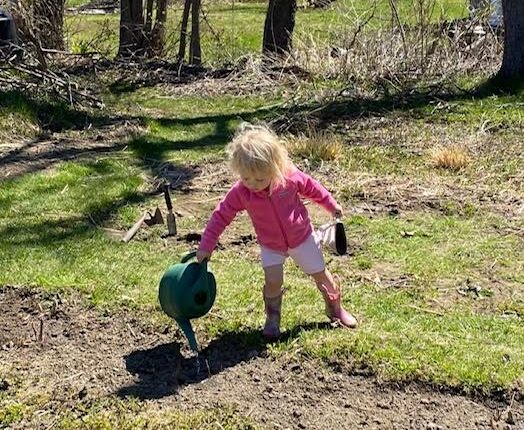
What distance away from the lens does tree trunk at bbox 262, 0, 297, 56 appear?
13.6m

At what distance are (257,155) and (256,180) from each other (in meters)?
0.14

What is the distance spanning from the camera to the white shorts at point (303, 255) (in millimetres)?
4359

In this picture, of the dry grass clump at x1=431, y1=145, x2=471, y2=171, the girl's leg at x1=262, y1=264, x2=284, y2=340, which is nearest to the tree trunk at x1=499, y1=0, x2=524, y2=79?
the dry grass clump at x1=431, y1=145, x2=471, y2=171

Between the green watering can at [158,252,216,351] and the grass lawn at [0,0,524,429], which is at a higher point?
the green watering can at [158,252,216,351]

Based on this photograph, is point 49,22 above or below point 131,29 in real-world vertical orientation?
above

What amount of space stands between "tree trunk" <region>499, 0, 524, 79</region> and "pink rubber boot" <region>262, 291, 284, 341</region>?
6.99m

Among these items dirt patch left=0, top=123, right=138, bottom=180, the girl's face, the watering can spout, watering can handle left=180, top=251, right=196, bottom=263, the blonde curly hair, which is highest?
the blonde curly hair

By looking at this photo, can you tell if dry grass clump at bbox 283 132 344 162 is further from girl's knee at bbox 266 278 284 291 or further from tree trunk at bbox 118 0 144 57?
tree trunk at bbox 118 0 144 57

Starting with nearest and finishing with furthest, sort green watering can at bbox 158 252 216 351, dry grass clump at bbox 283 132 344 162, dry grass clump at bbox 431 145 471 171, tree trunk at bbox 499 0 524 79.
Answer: green watering can at bbox 158 252 216 351 < dry grass clump at bbox 431 145 471 171 < dry grass clump at bbox 283 132 344 162 < tree trunk at bbox 499 0 524 79

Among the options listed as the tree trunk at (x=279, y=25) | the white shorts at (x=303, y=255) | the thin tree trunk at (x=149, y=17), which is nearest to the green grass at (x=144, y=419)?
the white shorts at (x=303, y=255)

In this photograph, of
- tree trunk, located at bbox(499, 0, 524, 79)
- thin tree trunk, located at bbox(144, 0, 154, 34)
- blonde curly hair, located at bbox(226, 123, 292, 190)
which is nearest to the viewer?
blonde curly hair, located at bbox(226, 123, 292, 190)

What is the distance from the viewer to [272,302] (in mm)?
4457

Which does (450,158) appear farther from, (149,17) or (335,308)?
(149,17)

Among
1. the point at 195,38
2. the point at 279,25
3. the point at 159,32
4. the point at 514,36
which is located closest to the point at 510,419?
the point at 514,36
